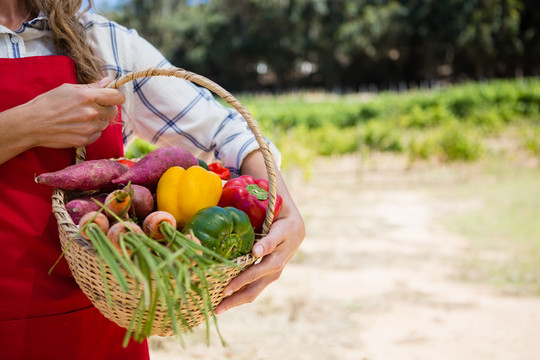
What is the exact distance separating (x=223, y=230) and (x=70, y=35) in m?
0.62

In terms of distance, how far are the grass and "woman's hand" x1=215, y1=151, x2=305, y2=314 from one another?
161 inches

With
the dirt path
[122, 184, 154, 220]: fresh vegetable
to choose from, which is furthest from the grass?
[122, 184, 154, 220]: fresh vegetable

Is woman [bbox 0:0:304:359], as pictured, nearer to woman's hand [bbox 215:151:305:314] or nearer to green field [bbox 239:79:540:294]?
woman's hand [bbox 215:151:305:314]

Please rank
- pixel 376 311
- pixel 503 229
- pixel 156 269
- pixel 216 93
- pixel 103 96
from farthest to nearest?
pixel 503 229 → pixel 376 311 → pixel 216 93 → pixel 103 96 → pixel 156 269

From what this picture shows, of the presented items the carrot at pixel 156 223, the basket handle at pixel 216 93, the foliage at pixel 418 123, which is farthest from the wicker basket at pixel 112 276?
the foliage at pixel 418 123

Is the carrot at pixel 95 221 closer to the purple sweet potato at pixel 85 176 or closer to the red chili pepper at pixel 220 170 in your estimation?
the purple sweet potato at pixel 85 176

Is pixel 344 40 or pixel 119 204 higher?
pixel 119 204

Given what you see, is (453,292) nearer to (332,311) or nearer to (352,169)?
(332,311)

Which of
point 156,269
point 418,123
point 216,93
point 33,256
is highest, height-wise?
point 216,93

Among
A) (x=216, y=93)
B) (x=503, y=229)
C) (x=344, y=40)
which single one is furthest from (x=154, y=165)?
(x=344, y=40)

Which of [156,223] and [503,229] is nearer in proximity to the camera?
[156,223]

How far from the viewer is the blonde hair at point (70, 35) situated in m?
1.21

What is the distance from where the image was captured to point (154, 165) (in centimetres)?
118

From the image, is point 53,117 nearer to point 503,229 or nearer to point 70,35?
point 70,35
